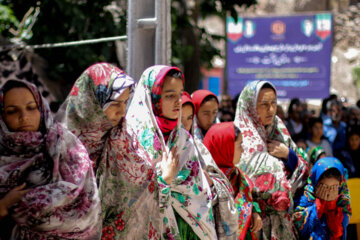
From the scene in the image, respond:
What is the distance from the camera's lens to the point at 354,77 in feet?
67.1

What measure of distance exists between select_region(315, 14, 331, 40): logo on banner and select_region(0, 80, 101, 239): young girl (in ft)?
30.9

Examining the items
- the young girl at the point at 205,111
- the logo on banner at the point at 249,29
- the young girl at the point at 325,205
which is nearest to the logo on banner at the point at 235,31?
the logo on banner at the point at 249,29

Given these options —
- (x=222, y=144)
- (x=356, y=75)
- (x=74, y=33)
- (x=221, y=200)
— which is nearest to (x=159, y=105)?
(x=222, y=144)

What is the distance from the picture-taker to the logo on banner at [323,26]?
1067 centimetres

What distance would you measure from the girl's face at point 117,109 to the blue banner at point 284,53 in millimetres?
8335

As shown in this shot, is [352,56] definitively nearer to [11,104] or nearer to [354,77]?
[354,77]

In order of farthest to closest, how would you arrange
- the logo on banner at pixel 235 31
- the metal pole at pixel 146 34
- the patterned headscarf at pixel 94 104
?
→ the logo on banner at pixel 235 31, the metal pole at pixel 146 34, the patterned headscarf at pixel 94 104

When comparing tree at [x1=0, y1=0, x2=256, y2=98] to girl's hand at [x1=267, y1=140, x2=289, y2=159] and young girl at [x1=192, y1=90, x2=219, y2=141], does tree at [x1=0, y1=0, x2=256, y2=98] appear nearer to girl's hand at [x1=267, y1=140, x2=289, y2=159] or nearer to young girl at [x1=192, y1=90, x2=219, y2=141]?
young girl at [x1=192, y1=90, x2=219, y2=141]

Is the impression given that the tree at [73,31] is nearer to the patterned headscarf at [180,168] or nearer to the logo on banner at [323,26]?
the logo on banner at [323,26]

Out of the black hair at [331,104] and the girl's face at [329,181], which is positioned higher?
the black hair at [331,104]

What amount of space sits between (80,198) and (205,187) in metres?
0.93

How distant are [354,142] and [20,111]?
4.74 m

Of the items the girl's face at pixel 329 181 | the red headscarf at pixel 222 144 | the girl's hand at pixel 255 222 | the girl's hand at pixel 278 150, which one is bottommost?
the girl's hand at pixel 255 222

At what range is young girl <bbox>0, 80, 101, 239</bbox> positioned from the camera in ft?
6.57
